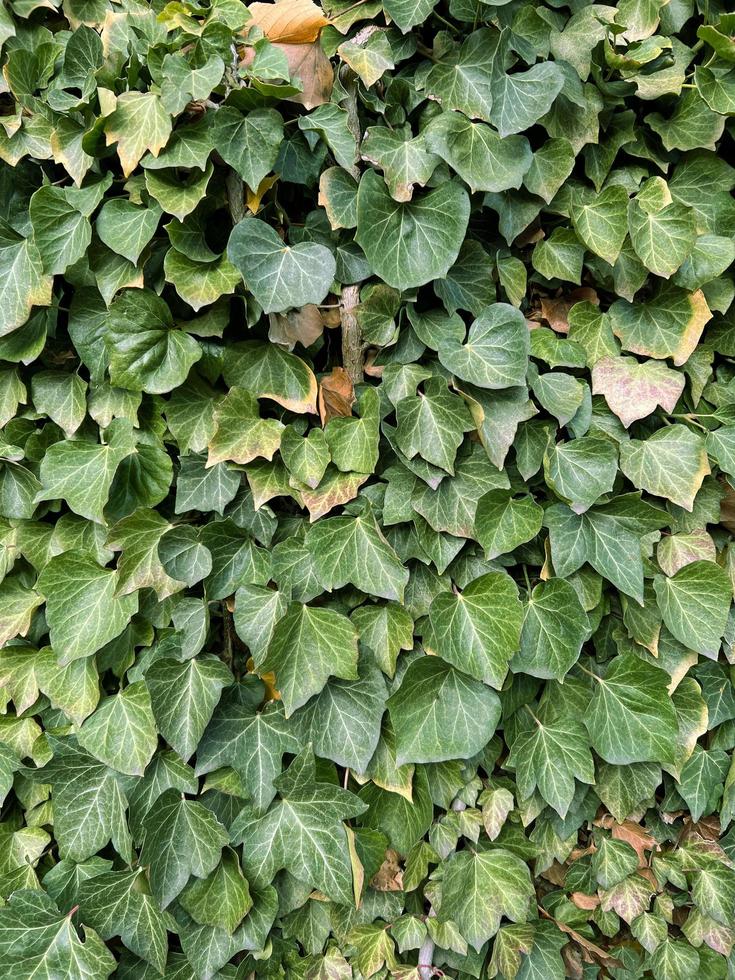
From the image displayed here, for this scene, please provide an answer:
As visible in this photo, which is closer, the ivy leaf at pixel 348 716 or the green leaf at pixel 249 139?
the green leaf at pixel 249 139

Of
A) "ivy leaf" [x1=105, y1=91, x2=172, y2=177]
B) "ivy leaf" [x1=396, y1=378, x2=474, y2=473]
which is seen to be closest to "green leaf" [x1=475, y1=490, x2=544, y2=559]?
"ivy leaf" [x1=396, y1=378, x2=474, y2=473]

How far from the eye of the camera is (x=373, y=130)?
1.41 metres

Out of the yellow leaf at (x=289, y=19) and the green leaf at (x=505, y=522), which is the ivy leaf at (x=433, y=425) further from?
the yellow leaf at (x=289, y=19)

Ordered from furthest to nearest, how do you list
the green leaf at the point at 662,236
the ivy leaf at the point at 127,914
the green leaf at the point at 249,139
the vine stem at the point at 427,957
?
the vine stem at the point at 427,957 → the ivy leaf at the point at 127,914 → the green leaf at the point at 662,236 → the green leaf at the point at 249,139

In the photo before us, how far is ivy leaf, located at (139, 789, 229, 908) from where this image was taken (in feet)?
4.99

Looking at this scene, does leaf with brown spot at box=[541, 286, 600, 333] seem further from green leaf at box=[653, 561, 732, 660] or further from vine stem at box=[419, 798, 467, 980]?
vine stem at box=[419, 798, 467, 980]

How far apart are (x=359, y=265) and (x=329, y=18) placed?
49 centimetres

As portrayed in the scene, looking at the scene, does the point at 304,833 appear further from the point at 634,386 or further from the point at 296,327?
the point at 634,386

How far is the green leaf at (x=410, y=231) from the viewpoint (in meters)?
1.38

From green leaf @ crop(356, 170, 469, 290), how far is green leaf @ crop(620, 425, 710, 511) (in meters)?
0.59

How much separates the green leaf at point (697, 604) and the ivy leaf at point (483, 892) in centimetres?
65

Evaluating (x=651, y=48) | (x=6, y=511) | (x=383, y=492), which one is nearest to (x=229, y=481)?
(x=383, y=492)

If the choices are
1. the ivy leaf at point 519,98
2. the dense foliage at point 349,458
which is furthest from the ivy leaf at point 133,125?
the ivy leaf at point 519,98

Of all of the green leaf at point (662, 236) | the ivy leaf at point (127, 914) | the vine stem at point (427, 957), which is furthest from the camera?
the vine stem at point (427, 957)
